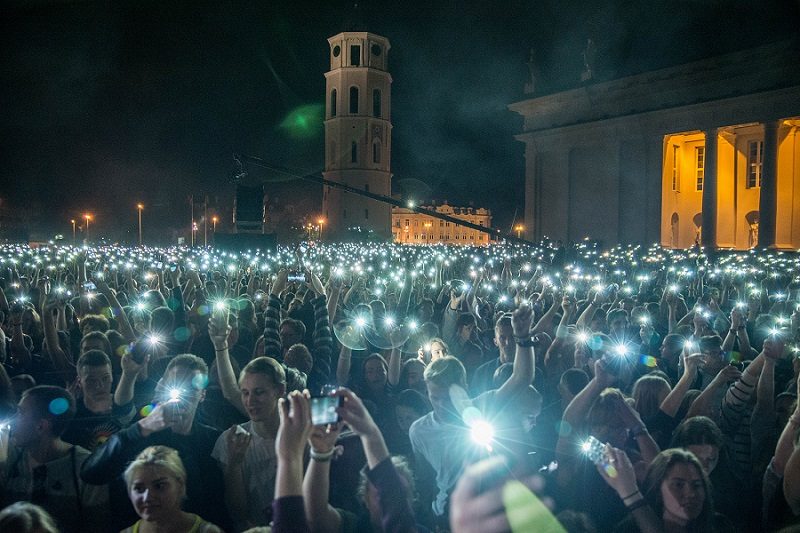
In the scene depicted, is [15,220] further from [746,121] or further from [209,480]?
[209,480]

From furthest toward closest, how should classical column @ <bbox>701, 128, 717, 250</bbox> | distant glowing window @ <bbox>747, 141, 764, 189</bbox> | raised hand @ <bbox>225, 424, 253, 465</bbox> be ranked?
distant glowing window @ <bbox>747, 141, 764, 189</bbox> → classical column @ <bbox>701, 128, 717, 250</bbox> → raised hand @ <bbox>225, 424, 253, 465</bbox>

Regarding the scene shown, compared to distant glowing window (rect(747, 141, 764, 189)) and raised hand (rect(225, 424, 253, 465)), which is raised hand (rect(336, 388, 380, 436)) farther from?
distant glowing window (rect(747, 141, 764, 189))

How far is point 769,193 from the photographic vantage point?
120ft

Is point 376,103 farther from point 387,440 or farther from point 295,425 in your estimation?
point 295,425

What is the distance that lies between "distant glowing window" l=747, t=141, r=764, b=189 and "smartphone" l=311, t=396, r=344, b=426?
49.4 metres

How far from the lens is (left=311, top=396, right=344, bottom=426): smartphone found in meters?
2.93

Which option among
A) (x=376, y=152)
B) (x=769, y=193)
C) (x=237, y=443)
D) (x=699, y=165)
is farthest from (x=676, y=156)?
(x=237, y=443)

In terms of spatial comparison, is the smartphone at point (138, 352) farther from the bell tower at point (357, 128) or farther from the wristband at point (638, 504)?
the bell tower at point (357, 128)

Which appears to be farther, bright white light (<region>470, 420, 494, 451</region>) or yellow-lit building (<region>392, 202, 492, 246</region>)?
yellow-lit building (<region>392, 202, 492, 246</region>)

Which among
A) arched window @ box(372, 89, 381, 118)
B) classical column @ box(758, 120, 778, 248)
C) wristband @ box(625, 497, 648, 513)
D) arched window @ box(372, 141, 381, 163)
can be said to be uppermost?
arched window @ box(372, 89, 381, 118)

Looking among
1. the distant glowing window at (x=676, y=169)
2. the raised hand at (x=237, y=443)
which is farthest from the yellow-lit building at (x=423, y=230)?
the raised hand at (x=237, y=443)

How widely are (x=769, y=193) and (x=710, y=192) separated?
176 inches

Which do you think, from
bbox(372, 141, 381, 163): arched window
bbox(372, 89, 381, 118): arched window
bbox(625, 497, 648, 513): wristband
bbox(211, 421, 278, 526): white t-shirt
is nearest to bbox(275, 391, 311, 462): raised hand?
bbox(211, 421, 278, 526): white t-shirt

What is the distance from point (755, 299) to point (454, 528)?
11268 mm
